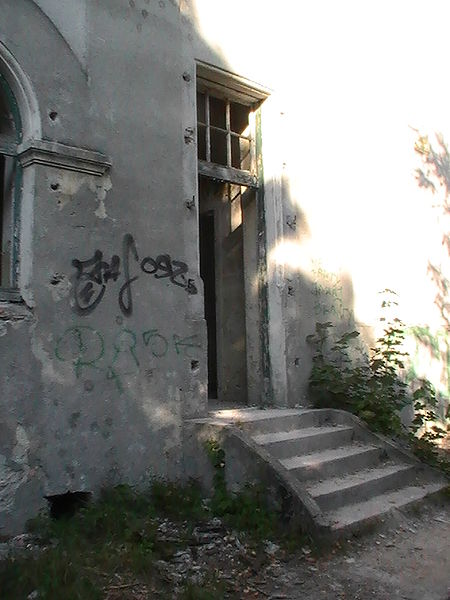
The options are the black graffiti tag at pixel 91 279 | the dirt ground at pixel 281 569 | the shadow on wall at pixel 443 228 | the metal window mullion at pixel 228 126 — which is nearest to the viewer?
the dirt ground at pixel 281 569

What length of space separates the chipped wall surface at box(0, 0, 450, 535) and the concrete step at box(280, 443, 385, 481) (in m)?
0.97

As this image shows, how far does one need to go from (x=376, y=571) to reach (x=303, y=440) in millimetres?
1615

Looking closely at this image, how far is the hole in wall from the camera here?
4.85 meters

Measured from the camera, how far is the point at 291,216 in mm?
7223

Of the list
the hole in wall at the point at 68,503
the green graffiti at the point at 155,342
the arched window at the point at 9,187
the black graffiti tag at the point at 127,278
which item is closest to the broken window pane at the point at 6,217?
the arched window at the point at 9,187

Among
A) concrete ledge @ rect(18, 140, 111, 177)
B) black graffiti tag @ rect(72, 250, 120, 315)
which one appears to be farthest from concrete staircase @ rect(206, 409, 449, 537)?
concrete ledge @ rect(18, 140, 111, 177)

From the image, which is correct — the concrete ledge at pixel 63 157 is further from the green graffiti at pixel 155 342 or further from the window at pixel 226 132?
the window at pixel 226 132

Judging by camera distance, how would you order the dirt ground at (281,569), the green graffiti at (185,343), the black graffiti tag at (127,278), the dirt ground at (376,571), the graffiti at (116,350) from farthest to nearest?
the green graffiti at (185,343)
the black graffiti tag at (127,278)
the graffiti at (116,350)
the dirt ground at (376,571)
the dirt ground at (281,569)

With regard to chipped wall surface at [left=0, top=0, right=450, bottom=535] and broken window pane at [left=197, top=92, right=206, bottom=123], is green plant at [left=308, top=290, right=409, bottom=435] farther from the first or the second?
broken window pane at [left=197, top=92, right=206, bottom=123]

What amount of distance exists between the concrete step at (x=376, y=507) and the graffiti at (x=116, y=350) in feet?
6.51

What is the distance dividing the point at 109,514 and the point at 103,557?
675mm

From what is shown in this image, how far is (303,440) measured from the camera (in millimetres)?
5793

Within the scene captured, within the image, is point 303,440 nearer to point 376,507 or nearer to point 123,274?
point 376,507

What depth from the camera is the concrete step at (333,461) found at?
533 cm
